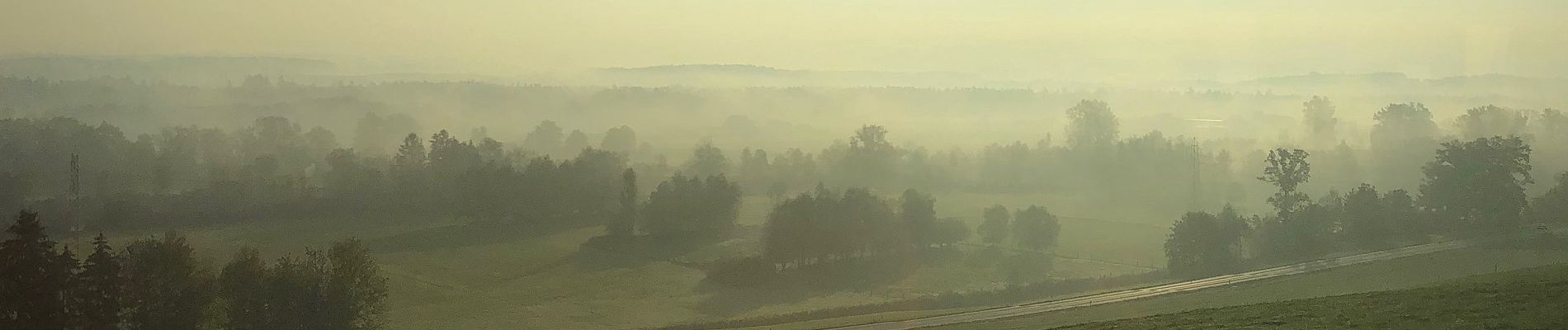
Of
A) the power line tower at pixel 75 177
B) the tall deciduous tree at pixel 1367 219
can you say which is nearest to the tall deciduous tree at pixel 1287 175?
the tall deciduous tree at pixel 1367 219

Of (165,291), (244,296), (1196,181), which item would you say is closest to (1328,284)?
(1196,181)

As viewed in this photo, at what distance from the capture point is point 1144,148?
12169cm

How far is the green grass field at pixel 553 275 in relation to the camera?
62.6 meters

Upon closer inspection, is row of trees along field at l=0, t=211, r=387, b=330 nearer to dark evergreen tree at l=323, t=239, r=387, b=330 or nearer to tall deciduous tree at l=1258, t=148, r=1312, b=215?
dark evergreen tree at l=323, t=239, r=387, b=330

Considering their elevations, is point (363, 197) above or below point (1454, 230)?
above

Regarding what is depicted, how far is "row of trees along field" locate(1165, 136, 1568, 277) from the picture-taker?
77.1 m

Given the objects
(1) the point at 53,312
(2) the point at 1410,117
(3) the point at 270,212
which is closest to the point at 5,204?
(3) the point at 270,212

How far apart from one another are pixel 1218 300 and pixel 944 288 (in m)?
19.4

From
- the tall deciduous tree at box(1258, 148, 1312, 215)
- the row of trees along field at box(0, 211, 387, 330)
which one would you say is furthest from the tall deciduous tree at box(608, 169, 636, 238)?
the tall deciduous tree at box(1258, 148, 1312, 215)

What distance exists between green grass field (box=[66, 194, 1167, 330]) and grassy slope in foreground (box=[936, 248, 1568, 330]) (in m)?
10.5

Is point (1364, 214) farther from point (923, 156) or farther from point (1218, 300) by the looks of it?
point (923, 156)

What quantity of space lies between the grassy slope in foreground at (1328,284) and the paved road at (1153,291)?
1.58 meters

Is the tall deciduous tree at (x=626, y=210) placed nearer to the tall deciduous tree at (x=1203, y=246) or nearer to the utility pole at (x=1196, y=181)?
the tall deciduous tree at (x=1203, y=246)

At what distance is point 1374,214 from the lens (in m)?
82.8
